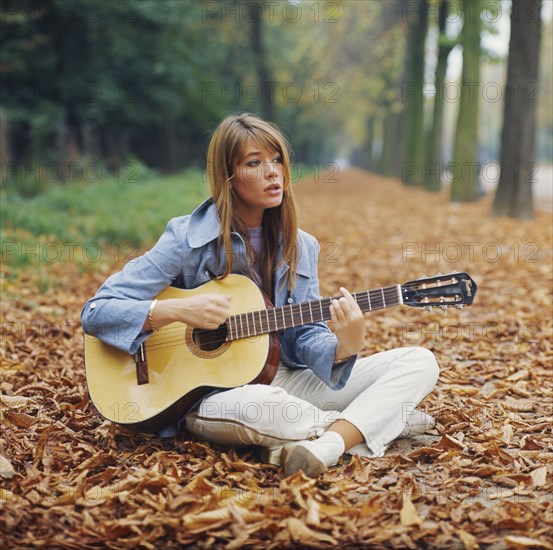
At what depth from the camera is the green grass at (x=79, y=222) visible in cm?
Result: 879

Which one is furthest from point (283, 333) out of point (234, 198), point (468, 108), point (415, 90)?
point (415, 90)

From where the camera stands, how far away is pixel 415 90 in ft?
73.9

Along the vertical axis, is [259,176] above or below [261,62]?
below

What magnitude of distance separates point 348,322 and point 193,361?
0.78m

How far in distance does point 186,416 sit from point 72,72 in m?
18.2

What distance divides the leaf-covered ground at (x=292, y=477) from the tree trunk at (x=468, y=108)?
36.9ft

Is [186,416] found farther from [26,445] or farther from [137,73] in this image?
[137,73]

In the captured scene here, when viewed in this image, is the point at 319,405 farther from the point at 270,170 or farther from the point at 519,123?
the point at 519,123

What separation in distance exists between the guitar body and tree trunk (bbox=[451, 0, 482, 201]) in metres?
14.3

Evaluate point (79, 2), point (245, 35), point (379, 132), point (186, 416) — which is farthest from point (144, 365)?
point (379, 132)

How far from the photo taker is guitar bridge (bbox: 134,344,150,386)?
3.53 m

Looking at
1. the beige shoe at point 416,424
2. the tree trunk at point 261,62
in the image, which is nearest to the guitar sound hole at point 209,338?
the beige shoe at point 416,424

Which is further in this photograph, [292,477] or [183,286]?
[183,286]

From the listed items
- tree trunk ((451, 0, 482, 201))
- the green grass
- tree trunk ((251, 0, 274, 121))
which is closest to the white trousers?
the green grass
